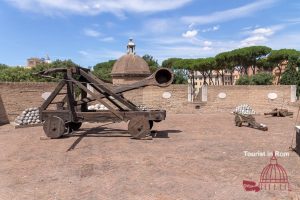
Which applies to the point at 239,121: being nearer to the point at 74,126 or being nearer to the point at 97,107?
the point at 74,126

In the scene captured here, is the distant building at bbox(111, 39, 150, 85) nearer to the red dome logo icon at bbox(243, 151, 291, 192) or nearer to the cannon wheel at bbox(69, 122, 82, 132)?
the cannon wheel at bbox(69, 122, 82, 132)

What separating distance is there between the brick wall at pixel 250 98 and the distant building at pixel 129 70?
25.5 feet

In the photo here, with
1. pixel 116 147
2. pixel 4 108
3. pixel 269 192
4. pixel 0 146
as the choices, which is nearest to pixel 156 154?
pixel 116 147

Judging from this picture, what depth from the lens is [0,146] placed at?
29.6 ft

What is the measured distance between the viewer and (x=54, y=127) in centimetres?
1002

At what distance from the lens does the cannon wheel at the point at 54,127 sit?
10.0 meters

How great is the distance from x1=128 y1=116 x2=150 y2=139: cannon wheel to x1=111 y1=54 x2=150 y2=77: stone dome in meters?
16.5

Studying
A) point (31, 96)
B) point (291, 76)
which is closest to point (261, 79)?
point (291, 76)

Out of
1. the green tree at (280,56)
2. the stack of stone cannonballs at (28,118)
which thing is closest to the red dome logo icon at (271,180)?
the stack of stone cannonballs at (28,118)

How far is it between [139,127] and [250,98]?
11.9m

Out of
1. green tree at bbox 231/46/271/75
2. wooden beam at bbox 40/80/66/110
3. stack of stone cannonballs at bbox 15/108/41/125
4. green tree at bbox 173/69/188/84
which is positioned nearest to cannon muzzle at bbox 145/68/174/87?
wooden beam at bbox 40/80/66/110

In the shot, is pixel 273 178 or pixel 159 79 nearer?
pixel 273 178

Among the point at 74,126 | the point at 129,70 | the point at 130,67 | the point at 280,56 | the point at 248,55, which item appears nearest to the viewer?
the point at 74,126

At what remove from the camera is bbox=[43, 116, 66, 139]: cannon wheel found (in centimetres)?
1001
